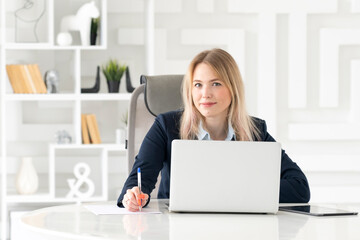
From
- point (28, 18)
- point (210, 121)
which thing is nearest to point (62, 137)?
point (28, 18)

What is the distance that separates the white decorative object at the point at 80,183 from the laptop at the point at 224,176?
2434 mm

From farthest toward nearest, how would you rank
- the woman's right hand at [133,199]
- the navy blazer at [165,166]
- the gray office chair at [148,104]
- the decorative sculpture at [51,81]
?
the decorative sculpture at [51,81]
the gray office chair at [148,104]
the navy blazer at [165,166]
the woman's right hand at [133,199]

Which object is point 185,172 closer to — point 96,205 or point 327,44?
point 96,205

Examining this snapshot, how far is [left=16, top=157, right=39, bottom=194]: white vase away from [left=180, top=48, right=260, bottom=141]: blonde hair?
6.66 feet

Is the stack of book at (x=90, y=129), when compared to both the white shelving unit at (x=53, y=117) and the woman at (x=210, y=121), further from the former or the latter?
the woman at (x=210, y=121)

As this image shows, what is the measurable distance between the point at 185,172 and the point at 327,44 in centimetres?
288

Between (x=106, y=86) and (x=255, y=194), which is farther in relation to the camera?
(x=106, y=86)

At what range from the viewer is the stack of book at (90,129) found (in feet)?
13.5

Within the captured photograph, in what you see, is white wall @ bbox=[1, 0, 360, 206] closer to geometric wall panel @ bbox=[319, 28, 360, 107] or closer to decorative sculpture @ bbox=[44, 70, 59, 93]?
geometric wall panel @ bbox=[319, 28, 360, 107]

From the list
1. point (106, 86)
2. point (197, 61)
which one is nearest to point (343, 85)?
point (106, 86)

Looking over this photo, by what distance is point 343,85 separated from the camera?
172 inches

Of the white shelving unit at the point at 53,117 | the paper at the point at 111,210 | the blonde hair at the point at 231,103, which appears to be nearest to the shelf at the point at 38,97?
the white shelving unit at the point at 53,117

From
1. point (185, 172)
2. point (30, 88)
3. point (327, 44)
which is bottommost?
point (185, 172)

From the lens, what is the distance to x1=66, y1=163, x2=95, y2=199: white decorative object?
406 cm
